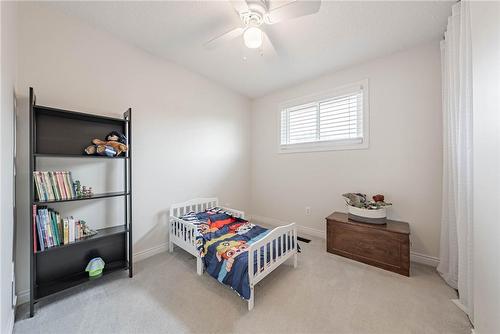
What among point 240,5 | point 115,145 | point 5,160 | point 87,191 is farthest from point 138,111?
point 240,5

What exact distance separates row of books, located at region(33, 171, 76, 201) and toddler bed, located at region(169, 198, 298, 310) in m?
1.12

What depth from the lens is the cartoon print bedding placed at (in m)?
1.57

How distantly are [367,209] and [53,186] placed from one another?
10.6 feet

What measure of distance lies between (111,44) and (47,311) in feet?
8.68

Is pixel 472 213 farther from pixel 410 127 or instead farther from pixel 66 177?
pixel 66 177

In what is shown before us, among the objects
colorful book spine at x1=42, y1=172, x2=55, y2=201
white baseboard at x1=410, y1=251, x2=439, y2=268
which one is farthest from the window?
colorful book spine at x1=42, y1=172, x2=55, y2=201

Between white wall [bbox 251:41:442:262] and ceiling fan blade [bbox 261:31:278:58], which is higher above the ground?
ceiling fan blade [bbox 261:31:278:58]

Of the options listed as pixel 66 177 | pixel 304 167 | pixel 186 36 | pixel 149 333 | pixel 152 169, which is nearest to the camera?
pixel 149 333

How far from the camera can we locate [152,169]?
2.41 meters

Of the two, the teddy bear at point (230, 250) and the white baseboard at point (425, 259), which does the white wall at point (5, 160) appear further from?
the white baseboard at point (425, 259)

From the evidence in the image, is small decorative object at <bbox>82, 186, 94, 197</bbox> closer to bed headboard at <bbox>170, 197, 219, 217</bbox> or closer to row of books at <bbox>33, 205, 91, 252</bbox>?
row of books at <bbox>33, 205, 91, 252</bbox>

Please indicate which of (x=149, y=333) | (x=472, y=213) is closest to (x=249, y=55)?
(x=472, y=213)

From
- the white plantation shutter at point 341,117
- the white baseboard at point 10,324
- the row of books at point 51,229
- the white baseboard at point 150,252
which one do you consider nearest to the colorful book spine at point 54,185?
the row of books at point 51,229

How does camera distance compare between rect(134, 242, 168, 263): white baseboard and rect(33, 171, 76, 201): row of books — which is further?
rect(134, 242, 168, 263): white baseboard
